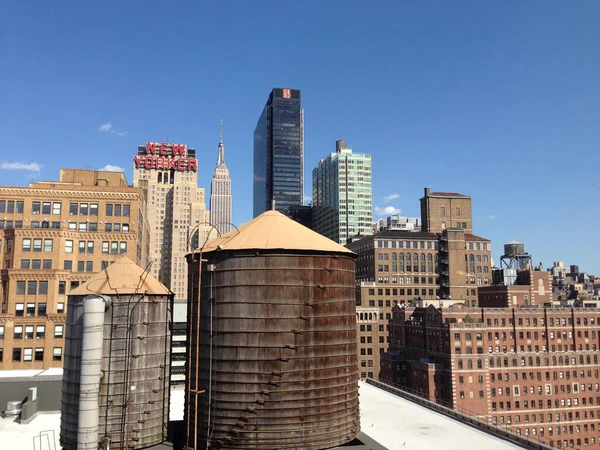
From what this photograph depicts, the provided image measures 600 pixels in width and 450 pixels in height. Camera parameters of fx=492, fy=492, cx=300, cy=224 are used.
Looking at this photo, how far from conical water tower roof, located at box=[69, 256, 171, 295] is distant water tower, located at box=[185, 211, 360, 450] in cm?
320

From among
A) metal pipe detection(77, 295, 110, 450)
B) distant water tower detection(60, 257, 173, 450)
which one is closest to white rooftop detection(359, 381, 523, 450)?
distant water tower detection(60, 257, 173, 450)

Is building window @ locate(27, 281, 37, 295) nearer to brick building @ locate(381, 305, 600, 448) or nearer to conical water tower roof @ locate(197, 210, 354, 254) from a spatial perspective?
conical water tower roof @ locate(197, 210, 354, 254)

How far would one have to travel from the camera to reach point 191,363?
26656 millimetres

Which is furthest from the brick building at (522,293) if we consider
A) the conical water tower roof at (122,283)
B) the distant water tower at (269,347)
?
the conical water tower roof at (122,283)

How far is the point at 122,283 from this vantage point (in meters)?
27.7

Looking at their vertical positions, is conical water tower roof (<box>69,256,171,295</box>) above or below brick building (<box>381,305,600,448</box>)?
above

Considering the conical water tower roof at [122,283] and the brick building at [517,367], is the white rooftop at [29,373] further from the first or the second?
the brick building at [517,367]

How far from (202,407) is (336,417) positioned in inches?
277

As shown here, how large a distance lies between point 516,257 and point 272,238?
350ft

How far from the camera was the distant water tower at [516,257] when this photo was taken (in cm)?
11819

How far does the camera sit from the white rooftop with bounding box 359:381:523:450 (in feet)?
122

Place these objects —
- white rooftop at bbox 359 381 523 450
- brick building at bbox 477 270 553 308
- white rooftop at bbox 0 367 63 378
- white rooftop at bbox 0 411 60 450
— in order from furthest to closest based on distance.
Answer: brick building at bbox 477 270 553 308
white rooftop at bbox 0 367 63 378
white rooftop at bbox 359 381 523 450
white rooftop at bbox 0 411 60 450

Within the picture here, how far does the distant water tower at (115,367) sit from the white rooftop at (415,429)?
18694 mm

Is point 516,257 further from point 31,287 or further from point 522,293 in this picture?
point 31,287
